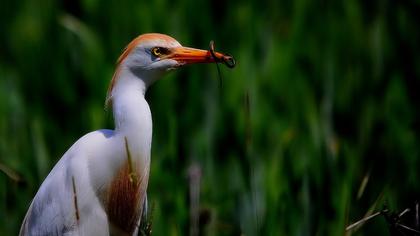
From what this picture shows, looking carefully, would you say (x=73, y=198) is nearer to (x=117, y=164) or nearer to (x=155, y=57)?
(x=117, y=164)

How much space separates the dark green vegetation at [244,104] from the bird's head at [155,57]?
357 mm

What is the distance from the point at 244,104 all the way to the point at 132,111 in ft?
3.00

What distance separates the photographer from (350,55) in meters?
3.18

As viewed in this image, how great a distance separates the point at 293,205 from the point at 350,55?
108 centimetres

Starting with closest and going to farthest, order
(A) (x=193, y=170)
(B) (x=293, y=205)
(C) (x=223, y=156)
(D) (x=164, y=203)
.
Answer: (A) (x=193, y=170) < (B) (x=293, y=205) < (D) (x=164, y=203) < (C) (x=223, y=156)

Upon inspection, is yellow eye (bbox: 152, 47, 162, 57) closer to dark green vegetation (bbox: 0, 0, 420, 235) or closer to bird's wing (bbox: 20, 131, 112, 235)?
bird's wing (bbox: 20, 131, 112, 235)

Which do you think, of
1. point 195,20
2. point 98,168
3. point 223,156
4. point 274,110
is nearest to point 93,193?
point 98,168

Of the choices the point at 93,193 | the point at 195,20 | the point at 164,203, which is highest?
the point at 195,20

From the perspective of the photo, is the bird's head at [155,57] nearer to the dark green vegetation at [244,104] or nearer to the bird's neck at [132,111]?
the bird's neck at [132,111]

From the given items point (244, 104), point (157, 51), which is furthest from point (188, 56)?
point (244, 104)

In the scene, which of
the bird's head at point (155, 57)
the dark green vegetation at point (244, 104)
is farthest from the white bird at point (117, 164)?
the dark green vegetation at point (244, 104)

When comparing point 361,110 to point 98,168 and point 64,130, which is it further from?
point 98,168

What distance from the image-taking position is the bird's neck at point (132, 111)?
1.87m

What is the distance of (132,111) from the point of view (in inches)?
73.8
